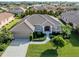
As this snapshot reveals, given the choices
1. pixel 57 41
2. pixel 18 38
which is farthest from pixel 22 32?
pixel 57 41

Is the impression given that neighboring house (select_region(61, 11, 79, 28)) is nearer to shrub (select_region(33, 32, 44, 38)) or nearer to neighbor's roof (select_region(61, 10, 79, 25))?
neighbor's roof (select_region(61, 10, 79, 25))

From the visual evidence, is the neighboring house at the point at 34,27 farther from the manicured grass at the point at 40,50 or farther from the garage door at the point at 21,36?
the manicured grass at the point at 40,50

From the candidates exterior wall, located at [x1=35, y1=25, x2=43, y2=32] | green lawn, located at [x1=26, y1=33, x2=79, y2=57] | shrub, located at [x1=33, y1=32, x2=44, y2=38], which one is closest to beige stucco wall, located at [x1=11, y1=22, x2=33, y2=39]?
shrub, located at [x1=33, y1=32, x2=44, y2=38]

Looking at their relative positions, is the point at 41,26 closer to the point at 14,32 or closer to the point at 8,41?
the point at 14,32

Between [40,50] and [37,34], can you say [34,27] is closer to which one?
[37,34]

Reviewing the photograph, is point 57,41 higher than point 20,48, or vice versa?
point 57,41

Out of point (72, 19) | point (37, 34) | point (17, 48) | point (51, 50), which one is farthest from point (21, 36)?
point (72, 19)

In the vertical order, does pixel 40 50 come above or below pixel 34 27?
above
